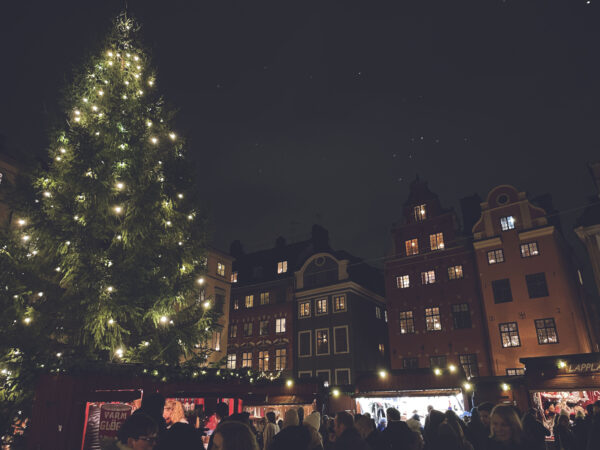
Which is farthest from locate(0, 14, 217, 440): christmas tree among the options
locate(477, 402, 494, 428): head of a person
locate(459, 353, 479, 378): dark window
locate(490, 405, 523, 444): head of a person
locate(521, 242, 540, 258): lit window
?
locate(521, 242, 540, 258): lit window

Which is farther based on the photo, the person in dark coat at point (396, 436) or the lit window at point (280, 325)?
the lit window at point (280, 325)

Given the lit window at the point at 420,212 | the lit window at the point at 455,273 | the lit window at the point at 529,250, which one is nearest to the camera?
the lit window at the point at 529,250

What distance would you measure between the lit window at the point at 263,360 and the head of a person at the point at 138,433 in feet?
117

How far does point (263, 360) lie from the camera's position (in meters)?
38.6

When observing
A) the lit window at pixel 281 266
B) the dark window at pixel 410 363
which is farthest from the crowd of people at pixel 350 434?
the lit window at pixel 281 266

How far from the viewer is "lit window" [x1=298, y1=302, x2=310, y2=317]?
125 feet

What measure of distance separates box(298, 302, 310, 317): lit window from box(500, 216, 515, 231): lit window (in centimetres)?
1754

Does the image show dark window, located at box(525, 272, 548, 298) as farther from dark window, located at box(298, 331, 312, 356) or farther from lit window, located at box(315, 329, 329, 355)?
dark window, located at box(298, 331, 312, 356)

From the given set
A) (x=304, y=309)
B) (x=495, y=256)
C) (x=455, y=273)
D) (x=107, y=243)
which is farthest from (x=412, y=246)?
(x=107, y=243)

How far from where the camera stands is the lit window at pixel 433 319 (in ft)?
102

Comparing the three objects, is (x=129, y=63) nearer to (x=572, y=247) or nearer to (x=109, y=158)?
(x=109, y=158)

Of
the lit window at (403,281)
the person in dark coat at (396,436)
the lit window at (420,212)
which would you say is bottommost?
the person in dark coat at (396,436)

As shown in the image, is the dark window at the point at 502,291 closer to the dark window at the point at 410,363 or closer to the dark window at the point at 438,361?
the dark window at the point at 438,361

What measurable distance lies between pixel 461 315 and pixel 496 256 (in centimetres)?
497
